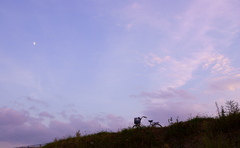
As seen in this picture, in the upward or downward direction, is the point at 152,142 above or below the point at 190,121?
below

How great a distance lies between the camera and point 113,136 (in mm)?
15977

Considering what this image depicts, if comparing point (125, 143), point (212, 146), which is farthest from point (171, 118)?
point (212, 146)


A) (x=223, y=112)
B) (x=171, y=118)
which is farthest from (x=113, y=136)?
(x=223, y=112)

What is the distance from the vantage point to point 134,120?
1825 cm

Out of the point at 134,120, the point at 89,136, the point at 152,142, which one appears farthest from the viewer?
the point at 134,120

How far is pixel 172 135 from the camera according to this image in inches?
571

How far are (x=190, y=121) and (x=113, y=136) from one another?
508cm

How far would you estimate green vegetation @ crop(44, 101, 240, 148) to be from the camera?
1296cm

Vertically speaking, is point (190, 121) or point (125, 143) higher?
point (190, 121)

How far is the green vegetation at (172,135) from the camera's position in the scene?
12961 mm

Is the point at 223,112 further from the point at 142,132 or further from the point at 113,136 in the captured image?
the point at 113,136

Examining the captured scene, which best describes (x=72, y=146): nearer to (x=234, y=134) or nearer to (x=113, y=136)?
(x=113, y=136)

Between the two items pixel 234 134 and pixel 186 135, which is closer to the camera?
pixel 234 134

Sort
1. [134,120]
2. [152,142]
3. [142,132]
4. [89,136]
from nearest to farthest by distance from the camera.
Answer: [152,142]
[142,132]
[89,136]
[134,120]
